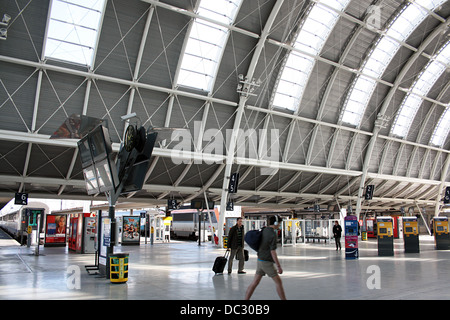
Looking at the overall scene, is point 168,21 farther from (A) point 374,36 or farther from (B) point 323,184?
(B) point 323,184

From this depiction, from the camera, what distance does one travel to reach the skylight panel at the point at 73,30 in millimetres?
19656

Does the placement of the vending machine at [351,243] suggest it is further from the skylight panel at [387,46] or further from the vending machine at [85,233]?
the skylight panel at [387,46]

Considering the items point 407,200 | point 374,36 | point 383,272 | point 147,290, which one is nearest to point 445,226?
point 383,272

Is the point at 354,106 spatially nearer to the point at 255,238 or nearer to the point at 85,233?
the point at 85,233

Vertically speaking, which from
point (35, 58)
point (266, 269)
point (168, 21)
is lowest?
point (266, 269)

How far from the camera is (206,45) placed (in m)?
23.8

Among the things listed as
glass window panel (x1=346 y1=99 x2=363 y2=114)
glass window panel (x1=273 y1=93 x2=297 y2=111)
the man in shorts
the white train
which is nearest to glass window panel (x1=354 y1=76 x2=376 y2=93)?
glass window panel (x1=346 y1=99 x2=363 y2=114)

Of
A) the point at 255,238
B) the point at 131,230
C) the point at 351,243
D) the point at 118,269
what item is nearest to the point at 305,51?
the point at 351,243

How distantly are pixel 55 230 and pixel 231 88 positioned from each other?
718 inches

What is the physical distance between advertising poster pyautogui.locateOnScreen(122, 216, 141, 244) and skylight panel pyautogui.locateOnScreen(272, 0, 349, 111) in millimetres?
15828

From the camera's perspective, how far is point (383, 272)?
1224cm

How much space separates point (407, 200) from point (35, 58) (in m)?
44.7

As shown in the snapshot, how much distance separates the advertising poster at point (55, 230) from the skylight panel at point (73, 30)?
1364cm

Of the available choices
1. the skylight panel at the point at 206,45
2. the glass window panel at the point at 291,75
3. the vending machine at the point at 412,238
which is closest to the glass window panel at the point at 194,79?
the skylight panel at the point at 206,45
